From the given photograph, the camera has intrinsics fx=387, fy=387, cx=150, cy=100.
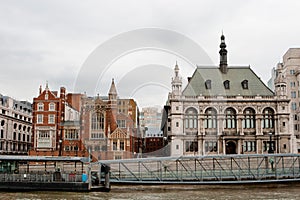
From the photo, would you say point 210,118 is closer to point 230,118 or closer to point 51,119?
point 230,118

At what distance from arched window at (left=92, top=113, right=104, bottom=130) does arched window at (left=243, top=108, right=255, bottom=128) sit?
27.6 metres

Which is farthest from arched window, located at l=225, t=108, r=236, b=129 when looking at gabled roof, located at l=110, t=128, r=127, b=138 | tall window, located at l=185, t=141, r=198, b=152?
gabled roof, located at l=110, t=128, r=127, b=138

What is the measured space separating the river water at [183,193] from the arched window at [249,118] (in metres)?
24.0

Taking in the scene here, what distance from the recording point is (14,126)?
86750mm

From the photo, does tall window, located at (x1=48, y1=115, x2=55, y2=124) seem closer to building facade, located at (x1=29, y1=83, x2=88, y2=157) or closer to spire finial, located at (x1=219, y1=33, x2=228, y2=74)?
building facade, located at (x1=29, y1=83, x2=88, y2=157)

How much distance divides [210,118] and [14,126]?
1789 inches

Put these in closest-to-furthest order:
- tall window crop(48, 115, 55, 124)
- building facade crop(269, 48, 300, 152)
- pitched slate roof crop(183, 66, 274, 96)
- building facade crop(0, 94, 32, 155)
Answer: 1. pitched slate roof crop(183, 66, 274, 96)
2. tall window crop(48, 115, 55, 124)
3. building facade crop(0, 94, 32, 155)
4. building facade crop(269, 48, 300, 152)

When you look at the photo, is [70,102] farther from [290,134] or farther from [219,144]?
[290,134]

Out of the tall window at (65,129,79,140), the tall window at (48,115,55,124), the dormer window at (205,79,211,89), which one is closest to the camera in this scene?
the dormer window at (205,79,211,89)

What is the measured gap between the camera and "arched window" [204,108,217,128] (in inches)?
2630

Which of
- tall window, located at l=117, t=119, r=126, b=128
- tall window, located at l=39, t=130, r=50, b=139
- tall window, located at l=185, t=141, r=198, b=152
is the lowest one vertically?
tall window, located at l=185, t=141, r=198, b=152

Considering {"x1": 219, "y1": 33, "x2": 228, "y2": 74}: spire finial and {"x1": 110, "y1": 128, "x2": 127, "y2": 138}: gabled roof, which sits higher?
{"x1": 219, "y1": 33, "x2": 228, "y2": 74}: spire finial

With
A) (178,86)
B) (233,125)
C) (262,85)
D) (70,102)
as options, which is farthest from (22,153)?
(262,85)

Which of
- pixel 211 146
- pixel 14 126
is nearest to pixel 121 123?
pixel 211 146
